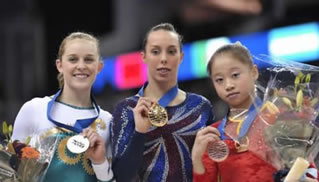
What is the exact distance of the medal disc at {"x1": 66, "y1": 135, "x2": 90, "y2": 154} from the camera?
94.0 inches

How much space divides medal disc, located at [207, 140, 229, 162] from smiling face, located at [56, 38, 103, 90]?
67 centimetres

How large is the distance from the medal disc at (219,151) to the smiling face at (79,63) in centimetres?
67

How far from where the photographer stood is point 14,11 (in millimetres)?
8906

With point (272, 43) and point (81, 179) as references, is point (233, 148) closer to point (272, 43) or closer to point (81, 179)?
point (81, 179)

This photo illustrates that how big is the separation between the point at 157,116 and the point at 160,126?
0.11 m

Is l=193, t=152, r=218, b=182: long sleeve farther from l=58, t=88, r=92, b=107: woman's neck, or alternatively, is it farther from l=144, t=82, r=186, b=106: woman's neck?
l=58, t=88, r=92, b=107: woman's neck

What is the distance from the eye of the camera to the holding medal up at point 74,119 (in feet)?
8.29

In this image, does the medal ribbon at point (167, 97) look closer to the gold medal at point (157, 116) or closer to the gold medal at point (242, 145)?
the gold medal at point (157, 116)

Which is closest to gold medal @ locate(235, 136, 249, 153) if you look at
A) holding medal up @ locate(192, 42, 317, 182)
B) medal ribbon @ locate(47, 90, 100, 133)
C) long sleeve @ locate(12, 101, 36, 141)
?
holding medal up @ locate(192, 42, 317, 182)

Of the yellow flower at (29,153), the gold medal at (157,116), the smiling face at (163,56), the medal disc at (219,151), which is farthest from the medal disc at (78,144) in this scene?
the medal disc at (219,151)

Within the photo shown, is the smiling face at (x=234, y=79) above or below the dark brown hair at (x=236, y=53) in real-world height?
below

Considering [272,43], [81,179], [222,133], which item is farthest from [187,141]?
[272,43]

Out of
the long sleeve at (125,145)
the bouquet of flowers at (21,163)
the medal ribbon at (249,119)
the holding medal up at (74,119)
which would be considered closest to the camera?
the medal ribbon at (249,119)

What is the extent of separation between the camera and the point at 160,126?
97.0 inches
